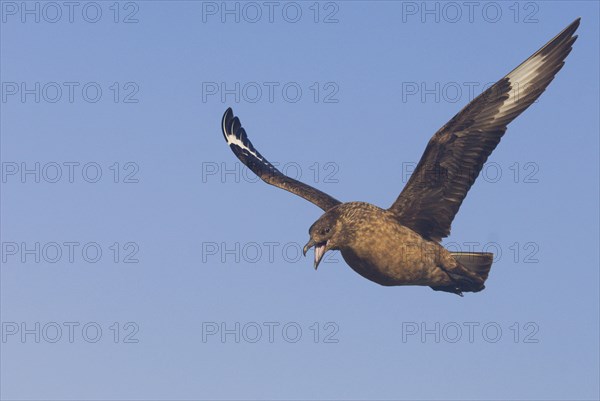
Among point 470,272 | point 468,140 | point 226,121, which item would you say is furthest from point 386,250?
point 226,121

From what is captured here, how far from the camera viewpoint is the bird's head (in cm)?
1493

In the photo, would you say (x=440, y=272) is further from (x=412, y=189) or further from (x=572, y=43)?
(x=572, y=43)

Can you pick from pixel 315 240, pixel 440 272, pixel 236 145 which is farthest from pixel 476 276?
pixel 236 145

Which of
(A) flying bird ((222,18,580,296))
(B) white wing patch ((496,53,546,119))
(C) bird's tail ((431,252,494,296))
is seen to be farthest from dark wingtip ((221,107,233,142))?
(B) white wing patch ((496,53,546,119))

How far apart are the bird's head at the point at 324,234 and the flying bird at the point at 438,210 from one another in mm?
13

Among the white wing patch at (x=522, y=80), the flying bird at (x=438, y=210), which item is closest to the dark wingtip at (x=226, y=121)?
the flying bird at (x=438, y=210)

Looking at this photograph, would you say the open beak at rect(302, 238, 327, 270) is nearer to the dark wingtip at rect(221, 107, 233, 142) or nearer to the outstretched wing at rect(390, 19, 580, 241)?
the outstretched wing at rect(390, 19, 580, 241)

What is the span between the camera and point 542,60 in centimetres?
1555

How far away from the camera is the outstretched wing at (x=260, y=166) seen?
1742cm

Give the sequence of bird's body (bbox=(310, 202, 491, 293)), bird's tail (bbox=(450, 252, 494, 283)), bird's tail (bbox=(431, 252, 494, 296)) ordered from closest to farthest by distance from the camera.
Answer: bird's body (bbox=(310, 202, 491, 293))
bird's tail (bbox=(431, 252, 494, 296))
bird's tail (bbox=(450, 252, 494, 283))

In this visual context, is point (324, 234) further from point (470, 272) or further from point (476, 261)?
point (476, 261)

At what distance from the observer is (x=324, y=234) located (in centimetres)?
1498

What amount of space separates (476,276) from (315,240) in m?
2.49

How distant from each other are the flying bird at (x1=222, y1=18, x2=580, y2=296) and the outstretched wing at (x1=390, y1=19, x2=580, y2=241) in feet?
0.04
